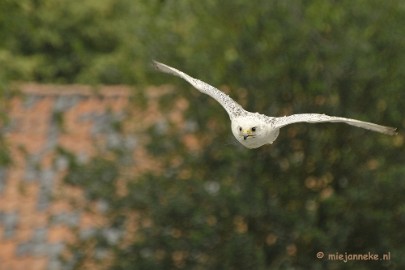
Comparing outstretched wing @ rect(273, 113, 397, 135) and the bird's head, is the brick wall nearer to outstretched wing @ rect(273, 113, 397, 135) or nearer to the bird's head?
the bird's head

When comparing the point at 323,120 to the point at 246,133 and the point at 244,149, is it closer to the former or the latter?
the point at 246,133

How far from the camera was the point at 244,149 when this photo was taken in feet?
49.5

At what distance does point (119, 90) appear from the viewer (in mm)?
21641

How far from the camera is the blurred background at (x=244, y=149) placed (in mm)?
15164

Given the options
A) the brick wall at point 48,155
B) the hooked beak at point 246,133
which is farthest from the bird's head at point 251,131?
the brick wall at point 48,155

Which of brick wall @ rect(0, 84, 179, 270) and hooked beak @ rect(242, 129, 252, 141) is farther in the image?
brick wall @ rect(0, 84, 179, 270)

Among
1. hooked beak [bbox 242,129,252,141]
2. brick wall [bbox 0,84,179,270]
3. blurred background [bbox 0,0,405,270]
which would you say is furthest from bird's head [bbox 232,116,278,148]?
brick wall [bbox 0,84,179,270]

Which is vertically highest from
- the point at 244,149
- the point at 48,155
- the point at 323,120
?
the point at 48,155

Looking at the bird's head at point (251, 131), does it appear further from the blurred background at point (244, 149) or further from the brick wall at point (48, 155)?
the brick wall at point (48, 155)

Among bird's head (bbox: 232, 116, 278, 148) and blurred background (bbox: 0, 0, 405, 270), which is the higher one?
blurred background (bbox: 0, 0, 405, 270)

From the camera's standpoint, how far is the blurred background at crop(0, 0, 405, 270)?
15164mm

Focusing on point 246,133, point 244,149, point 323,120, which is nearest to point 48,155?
point 244,149

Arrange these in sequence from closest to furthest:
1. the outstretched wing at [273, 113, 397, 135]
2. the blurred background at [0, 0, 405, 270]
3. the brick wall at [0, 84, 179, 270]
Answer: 1. the outstretched wing at [273, 113, 397, 135]
2. the blurred background at [0, 0, 405, 270]
3. the brick wall at [0, 84, 179, 270]

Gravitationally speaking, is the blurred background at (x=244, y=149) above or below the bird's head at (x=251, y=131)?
above
